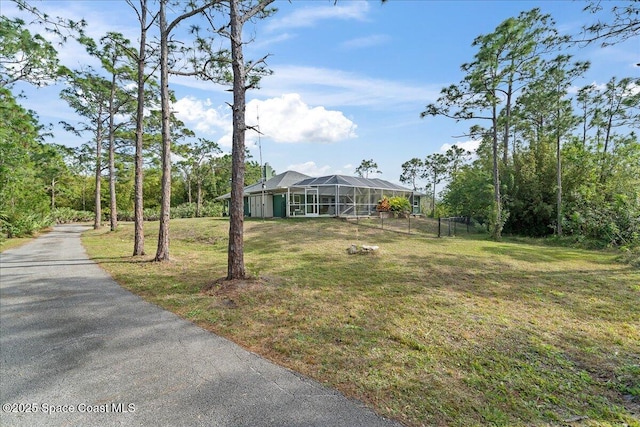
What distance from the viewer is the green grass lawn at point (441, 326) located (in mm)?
2287

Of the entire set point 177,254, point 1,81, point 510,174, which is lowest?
point 177,254

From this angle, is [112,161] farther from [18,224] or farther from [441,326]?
[441,326]

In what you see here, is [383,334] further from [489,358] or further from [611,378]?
[611,378]

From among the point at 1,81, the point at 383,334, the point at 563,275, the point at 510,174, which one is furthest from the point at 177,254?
the point at 510,174

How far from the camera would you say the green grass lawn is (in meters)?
2.29

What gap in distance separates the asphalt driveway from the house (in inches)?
625

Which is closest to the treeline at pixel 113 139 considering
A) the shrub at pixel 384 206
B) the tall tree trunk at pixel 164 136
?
the tall tree trunk at pixel 164 136

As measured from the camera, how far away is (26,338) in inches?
138

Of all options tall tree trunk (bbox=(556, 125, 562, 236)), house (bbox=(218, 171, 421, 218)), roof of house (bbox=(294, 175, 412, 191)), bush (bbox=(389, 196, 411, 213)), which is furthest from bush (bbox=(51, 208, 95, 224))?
tall tree trunk (bbox=(556, 125, 562, 236))

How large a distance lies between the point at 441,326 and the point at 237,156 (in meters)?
4.39

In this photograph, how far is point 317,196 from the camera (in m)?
20.2

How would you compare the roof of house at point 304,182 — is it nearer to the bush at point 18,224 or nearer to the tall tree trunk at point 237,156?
the bush at point 18,224

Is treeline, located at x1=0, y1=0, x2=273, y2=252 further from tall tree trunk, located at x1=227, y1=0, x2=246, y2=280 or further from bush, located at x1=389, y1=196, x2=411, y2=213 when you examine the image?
bush, located at x1=389, y1=196, x2=411, y2=213

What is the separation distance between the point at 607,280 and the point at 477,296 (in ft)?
12.2
